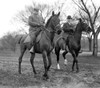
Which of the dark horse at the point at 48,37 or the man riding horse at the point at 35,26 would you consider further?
the man riding horse at the point at 35,26

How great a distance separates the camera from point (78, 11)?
31141 millimetres

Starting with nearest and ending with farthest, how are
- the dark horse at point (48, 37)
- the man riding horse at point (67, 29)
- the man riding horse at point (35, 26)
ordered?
1. the dark horse at point (48, 37)
2. the man riding horse at point (35, 26)
3. the man riding horse at point (67, 29)

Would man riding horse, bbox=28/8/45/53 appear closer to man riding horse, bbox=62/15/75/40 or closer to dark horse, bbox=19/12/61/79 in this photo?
dark horse, bbox=19/12/61/79

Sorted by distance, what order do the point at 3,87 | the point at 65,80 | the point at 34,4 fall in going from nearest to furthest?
the point at 3,87 → the point at 65,80 → the point at 34,4

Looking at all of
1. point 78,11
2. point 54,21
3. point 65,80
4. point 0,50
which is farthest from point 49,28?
point 0,50

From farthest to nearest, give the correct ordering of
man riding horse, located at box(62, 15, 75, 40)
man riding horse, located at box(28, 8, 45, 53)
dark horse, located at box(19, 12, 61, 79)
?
1. man riding horse, located at box(62, 15, 75, 40)
2. man riding horse, located at box(28, 8, 45, 53)
3. dark horse, located at box(19, 12, 61, 79)

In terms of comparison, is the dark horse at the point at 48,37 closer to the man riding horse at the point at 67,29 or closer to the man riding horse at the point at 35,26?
the man riding horse at the point at 35,26

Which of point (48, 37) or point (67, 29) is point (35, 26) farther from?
point (67, 29)

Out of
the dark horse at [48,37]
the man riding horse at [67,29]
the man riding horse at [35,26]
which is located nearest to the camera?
the dark horse at [48,37]

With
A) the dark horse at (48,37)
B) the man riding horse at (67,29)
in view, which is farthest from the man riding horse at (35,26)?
the man riding horse at (67,29)

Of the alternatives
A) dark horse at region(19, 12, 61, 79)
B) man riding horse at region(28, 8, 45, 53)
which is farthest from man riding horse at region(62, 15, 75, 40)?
dark horse at region(19, 12, 61, 79)

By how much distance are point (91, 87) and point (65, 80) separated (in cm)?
160

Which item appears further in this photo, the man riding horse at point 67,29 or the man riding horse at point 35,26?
the man riding horse at point 67,29

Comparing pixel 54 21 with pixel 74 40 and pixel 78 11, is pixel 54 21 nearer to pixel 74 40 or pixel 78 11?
pixel 74 40
